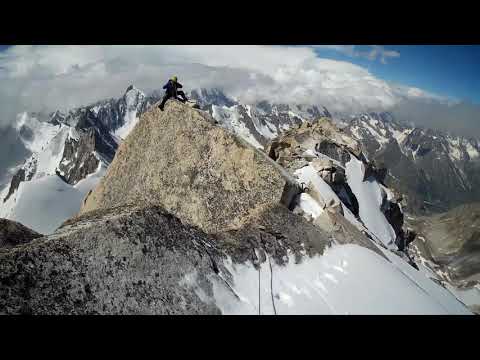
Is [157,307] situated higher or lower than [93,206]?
higher

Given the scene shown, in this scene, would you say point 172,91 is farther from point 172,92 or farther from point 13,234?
point 13,234

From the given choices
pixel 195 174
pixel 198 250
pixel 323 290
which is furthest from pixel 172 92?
pixel 323 290

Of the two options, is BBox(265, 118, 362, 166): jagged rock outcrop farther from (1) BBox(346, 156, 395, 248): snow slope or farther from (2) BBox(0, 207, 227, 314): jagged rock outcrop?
(2) BBox(0, 207, 227, 314): jagged rock outcrop

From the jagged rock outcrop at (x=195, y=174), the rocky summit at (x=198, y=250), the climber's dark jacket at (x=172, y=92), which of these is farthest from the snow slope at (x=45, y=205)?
the rocky summit at (x=198, y=250)
